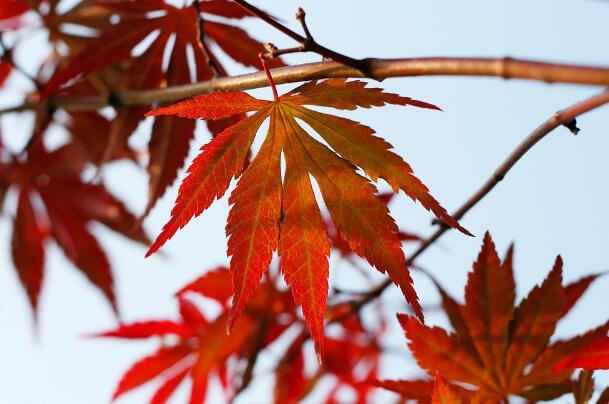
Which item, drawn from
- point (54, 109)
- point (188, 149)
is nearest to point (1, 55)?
point (54, 109)

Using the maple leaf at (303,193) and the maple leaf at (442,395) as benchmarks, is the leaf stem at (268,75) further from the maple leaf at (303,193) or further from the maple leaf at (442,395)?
the maple leaf at (442,395)

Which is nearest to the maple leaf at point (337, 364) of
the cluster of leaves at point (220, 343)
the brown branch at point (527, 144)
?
the cluster of leaves at point (220, 343)

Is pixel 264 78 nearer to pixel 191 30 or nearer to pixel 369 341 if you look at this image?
pixel 191 30

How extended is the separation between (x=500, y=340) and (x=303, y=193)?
0.99 feet

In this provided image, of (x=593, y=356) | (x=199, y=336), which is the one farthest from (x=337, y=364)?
(x=593, y=356)

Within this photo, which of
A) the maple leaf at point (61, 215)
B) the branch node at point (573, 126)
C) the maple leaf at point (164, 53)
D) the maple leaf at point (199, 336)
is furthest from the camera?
the maple leaf at point (61, 215)

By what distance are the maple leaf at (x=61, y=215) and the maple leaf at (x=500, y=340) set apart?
0.70 m

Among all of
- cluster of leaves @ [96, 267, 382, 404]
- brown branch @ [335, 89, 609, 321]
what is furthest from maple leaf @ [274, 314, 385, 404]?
brown branch @ [335, 89, 609, 321]

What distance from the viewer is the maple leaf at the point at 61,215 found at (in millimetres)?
1381

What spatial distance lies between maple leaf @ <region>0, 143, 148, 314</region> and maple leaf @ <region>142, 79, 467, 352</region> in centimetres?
70

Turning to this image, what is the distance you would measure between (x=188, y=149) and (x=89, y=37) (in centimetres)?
41

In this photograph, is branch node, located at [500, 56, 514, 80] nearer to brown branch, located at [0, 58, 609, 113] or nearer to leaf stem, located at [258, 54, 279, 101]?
brown branch, located at [0, 58, 609, 113]

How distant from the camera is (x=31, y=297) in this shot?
1389 mm

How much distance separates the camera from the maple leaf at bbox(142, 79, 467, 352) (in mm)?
A: 660
